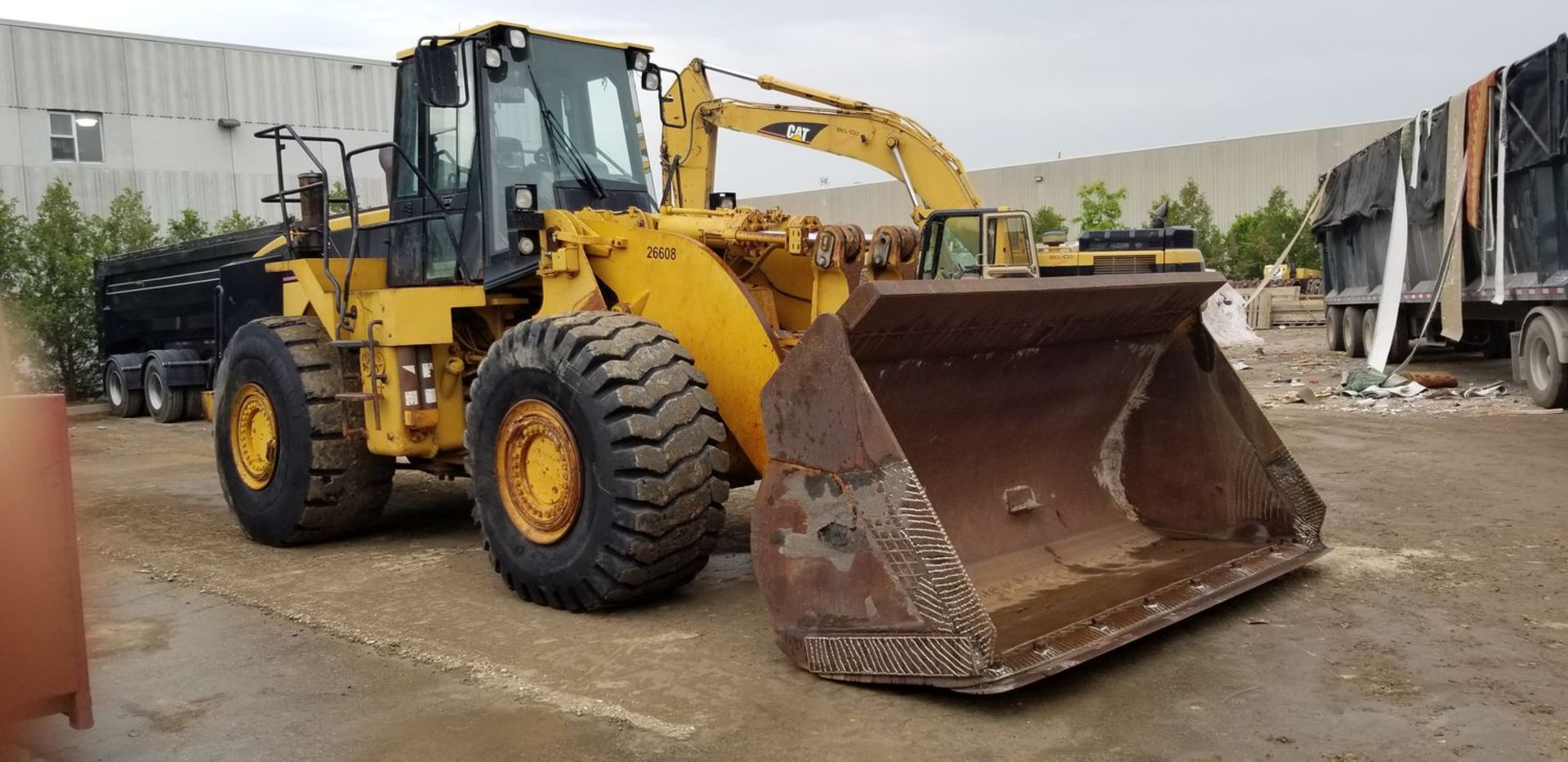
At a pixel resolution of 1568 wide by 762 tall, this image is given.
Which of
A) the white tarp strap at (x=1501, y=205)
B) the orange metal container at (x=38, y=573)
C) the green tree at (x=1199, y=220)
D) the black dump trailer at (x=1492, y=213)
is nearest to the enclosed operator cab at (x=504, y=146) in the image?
the orange metal container at (x=38, y=573)

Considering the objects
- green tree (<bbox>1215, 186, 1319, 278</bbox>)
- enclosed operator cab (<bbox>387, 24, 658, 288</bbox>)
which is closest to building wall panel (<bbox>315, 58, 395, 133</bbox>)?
enclosed operator cab (<bbox>387, 24, 658, 288</bbox>)

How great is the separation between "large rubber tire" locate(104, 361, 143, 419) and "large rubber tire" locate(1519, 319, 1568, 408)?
54.5ft

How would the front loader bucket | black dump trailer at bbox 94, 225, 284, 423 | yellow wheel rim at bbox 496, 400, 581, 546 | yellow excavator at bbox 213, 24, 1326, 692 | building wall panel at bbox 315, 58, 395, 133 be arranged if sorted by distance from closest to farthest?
the front loader bucket, yellow excavator at bbox 213, 24, 1326, 692, yellow wheel rim at bbox 496, 400, 581, 546, black dump trailer at bbox 94, 225, 284, 423, building wall panel at bbox 315, 58, 395, 133

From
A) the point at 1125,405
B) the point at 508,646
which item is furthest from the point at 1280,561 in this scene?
the point at 508,646

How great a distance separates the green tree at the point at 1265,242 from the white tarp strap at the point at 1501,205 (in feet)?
85.5

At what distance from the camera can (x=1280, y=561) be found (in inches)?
206

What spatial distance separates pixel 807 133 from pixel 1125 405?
7818 millimetres

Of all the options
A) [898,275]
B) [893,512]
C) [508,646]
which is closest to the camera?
[893,512]

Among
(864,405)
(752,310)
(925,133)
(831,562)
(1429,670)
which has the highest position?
(925,133)

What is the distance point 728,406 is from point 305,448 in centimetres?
267

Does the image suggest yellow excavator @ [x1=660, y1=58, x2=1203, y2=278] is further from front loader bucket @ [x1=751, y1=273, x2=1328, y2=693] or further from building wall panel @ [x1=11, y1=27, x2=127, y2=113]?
building wall panel @ [x1=11, y1=27, x2=127, y2=113]

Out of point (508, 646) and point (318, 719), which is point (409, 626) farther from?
point (318, 719)

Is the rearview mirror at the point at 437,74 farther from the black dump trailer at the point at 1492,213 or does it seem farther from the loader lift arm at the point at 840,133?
the black dump trailer at the point at 1492,213

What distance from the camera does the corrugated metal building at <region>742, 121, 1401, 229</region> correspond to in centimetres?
4997
